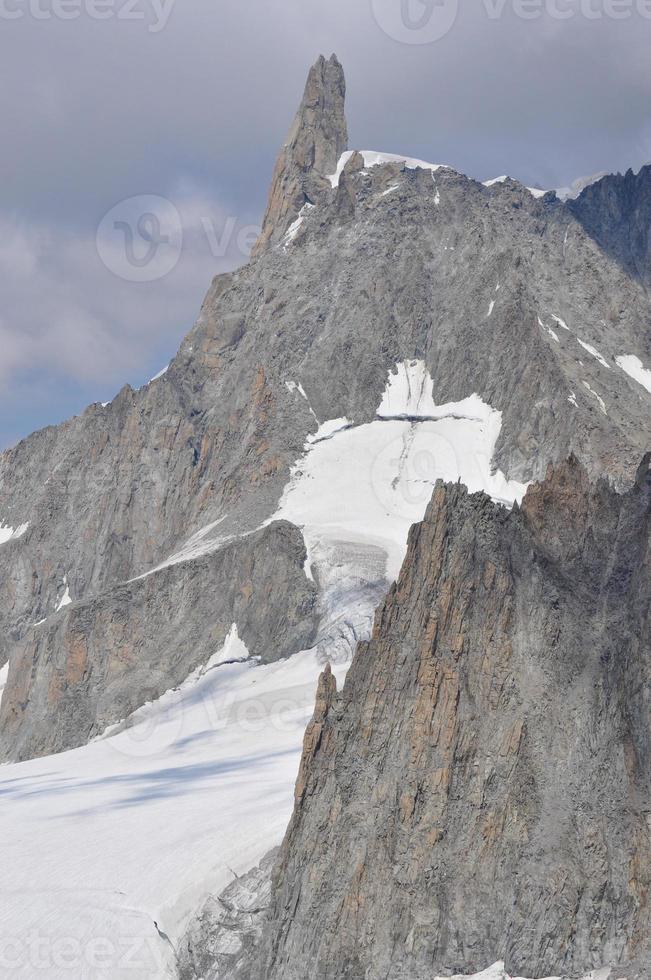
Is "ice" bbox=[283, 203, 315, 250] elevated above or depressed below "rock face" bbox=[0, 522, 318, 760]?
above

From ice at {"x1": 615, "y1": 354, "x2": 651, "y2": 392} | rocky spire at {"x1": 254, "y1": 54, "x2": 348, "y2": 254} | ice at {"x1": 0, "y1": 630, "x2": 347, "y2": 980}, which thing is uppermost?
rocky spire at {"x1": 254, "y1": 54, "x2": 348, "y2": 254}

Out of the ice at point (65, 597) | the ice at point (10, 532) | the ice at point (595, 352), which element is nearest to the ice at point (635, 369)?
the ice at point (595, 352)

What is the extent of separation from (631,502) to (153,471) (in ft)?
360

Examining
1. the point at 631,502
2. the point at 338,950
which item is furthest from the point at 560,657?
the point at 338,950

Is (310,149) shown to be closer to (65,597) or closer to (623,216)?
(623,216)

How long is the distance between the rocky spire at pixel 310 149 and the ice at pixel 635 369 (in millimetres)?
50473

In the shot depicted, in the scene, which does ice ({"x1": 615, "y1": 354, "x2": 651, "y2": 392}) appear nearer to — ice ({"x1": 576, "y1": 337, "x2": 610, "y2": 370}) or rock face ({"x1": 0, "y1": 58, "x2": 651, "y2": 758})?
rock face ({"x1": 0, "y1": 58, "x2": 651, "y2": 758})

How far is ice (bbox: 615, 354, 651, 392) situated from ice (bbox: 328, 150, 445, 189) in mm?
42969

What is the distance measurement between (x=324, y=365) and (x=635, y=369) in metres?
36.7

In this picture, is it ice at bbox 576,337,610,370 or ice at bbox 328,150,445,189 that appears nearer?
ice at bbox 576,337,610,370

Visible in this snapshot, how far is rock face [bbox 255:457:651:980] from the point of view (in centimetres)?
4047

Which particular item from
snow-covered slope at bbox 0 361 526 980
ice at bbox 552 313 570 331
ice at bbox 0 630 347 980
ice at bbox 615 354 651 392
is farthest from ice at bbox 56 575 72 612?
ice at bbox 615 354 651 392

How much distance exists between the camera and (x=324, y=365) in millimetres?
148500

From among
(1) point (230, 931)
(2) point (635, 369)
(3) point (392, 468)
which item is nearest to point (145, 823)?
(1) point (230, 931)
